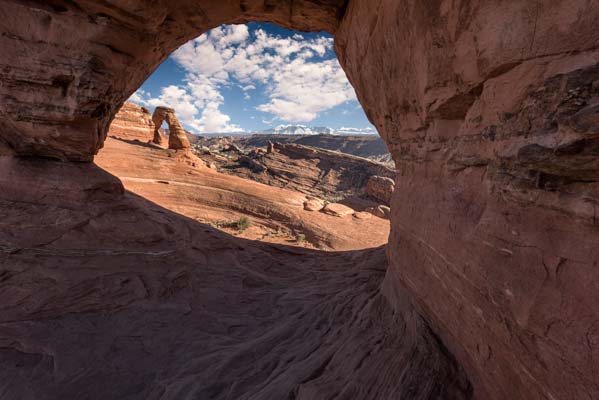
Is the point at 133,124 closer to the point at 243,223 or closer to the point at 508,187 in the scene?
the point at 243,223

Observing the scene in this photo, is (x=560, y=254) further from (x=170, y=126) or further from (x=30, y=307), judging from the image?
(x=170, y=126)

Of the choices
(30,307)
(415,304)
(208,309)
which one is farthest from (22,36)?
(415,304)

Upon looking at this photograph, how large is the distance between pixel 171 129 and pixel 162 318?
17.4m

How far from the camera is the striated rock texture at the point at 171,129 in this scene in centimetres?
1797

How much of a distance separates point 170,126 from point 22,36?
16.0 meters

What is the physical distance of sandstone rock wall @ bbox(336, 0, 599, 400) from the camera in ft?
4.79

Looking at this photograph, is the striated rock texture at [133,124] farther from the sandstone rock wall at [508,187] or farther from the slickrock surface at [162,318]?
the sandstone rock wall at [508,187]

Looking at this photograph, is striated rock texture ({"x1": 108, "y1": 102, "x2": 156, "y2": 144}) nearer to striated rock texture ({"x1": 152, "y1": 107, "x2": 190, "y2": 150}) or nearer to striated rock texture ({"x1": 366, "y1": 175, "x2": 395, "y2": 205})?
striated rock texture ({"x1": 152, "y1": 107, "x2": 190, "y2": 150})

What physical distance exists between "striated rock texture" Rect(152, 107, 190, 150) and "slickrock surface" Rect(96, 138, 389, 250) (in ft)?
8.37

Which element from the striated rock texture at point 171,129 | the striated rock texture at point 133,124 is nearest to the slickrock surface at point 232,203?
the striated rock texture at point 171,129

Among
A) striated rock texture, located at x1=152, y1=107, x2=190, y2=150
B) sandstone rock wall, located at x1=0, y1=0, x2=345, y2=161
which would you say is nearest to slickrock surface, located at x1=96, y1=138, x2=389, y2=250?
striated rock texture, located at x1=152, y1=107, x2=190, y2=150

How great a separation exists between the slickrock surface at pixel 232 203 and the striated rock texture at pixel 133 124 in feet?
14.8

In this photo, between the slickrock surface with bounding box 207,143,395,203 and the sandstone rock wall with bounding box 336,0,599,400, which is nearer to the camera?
the sandstone rock wall with bounding box 336,0,599,400

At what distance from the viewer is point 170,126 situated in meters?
18.6
